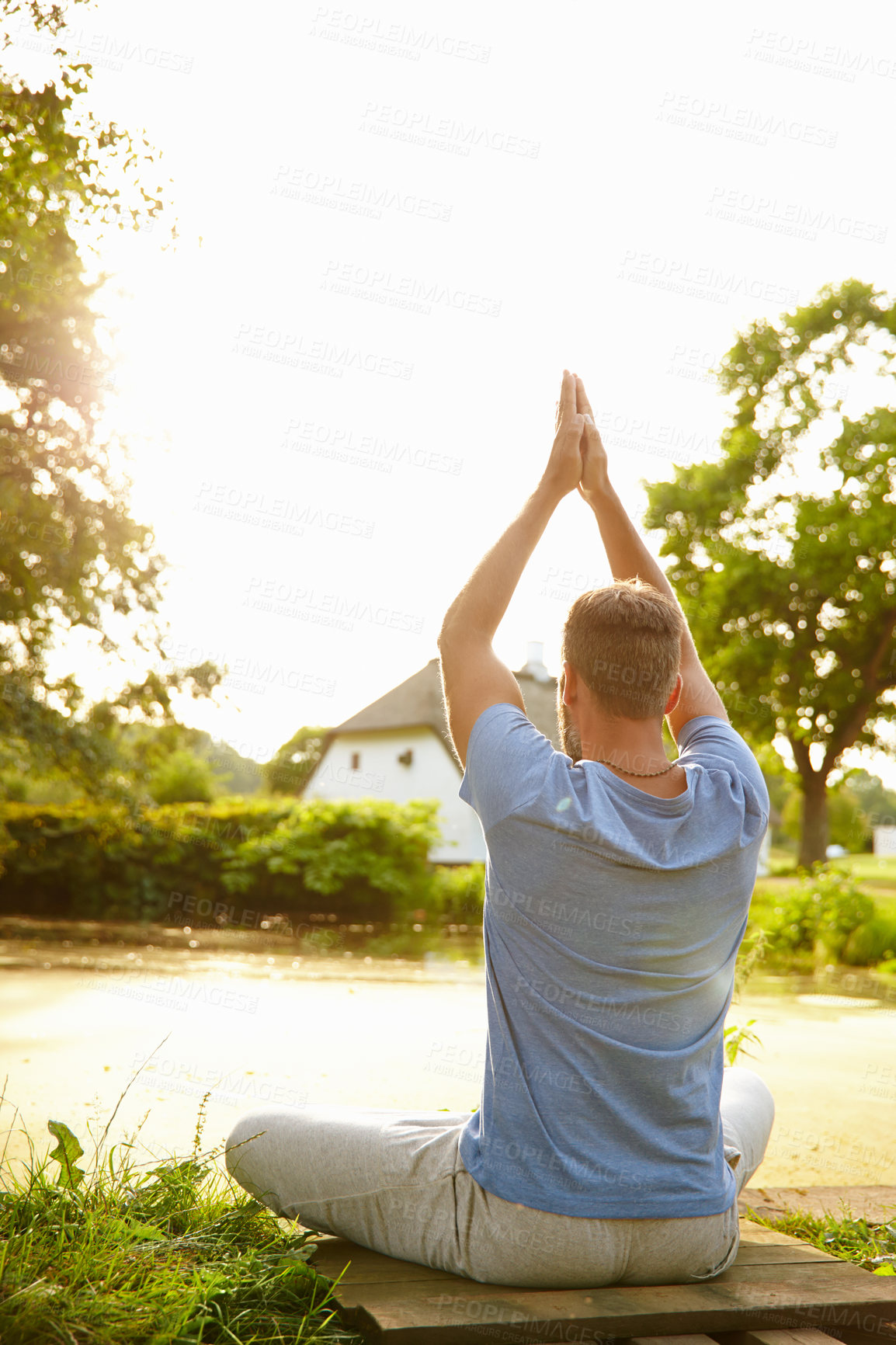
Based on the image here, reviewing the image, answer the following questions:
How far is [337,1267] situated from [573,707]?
3.94 ft

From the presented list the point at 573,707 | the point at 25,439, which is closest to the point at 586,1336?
the point at 573,707

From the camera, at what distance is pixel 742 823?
6.36 ft

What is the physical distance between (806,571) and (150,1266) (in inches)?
825

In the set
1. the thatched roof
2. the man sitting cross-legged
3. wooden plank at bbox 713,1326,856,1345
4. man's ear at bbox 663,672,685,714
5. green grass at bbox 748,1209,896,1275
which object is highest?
the thatched roof

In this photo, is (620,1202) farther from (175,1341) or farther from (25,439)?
(25,439)

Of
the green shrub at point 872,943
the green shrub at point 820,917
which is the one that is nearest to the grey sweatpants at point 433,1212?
the green shrub at point 872,943

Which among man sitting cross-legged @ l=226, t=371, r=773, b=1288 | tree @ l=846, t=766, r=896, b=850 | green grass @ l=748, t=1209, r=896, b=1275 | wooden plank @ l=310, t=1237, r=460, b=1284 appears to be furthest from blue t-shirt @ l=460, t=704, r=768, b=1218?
tree @ l=846, t=766, r=896, b=850

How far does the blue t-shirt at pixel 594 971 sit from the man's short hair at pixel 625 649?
144 millimetres

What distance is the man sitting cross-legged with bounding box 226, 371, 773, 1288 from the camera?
6.02 ft

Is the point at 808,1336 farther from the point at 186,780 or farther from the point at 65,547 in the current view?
the point at 186,780

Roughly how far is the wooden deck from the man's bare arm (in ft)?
3.58

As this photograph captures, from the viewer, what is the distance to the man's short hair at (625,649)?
1925 mm

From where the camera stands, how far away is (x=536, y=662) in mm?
35375

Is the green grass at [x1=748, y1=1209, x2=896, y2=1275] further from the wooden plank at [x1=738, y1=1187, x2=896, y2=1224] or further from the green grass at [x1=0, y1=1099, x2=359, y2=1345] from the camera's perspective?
the green grass at [x1=0, y1=1099, x2=359, y2=1345]
